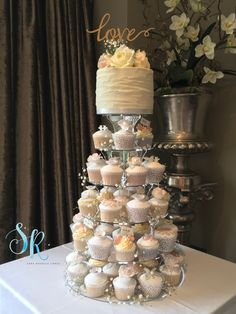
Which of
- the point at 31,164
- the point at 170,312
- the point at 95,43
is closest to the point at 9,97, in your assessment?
the point at 31,164

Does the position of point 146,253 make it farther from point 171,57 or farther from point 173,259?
point 171,57

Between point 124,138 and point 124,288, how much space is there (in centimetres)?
47

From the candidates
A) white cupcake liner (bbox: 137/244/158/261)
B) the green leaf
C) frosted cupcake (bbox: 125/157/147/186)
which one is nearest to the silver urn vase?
the green leaf

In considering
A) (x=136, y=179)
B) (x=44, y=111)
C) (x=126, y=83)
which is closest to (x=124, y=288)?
(x=136, y=179)

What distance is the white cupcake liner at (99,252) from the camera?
1033 millimetres

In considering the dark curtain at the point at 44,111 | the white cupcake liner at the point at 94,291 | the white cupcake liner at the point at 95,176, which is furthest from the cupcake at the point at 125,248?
the dark curtain at the point at 44,111

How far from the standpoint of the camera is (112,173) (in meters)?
1.07

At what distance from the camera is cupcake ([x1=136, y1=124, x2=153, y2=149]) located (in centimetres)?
115

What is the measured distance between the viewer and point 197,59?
152 centimetres

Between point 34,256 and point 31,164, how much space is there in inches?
18.3

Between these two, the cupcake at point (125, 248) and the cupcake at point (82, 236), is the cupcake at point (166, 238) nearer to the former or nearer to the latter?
the cupcake at point (125, 248)

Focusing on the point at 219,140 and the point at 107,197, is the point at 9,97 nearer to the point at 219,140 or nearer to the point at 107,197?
the point at 107,197

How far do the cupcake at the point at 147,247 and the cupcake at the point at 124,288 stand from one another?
9 centimetres

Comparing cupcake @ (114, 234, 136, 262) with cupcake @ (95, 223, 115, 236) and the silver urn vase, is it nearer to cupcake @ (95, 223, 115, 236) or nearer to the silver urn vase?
cupcake @ (95, 223, 115, 236)
